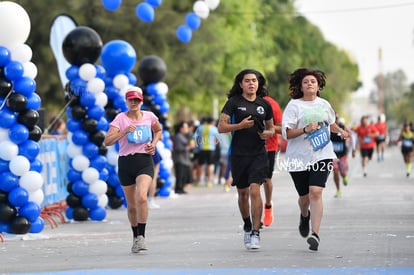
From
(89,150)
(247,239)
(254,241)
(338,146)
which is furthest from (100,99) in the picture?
(254,241)

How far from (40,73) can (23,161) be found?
23.8 m

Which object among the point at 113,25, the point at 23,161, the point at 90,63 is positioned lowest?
the point at 23,161

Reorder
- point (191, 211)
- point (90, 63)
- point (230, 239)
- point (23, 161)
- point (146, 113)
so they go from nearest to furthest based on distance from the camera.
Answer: point (146, 113)
point (230, 239)
point (23, 161)
point (90, 63)
point (191, 211)

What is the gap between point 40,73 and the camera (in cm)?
3791

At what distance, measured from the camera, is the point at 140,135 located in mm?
11953

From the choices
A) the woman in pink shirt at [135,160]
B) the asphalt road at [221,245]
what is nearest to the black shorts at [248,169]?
the asphalt road at [221,245]

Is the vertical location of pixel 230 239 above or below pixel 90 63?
below

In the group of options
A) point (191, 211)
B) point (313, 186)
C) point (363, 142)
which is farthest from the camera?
point (363, 142)

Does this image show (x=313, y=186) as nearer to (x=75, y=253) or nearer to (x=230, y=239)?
(x=230, y=239)

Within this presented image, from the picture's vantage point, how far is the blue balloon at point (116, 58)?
19.4 m

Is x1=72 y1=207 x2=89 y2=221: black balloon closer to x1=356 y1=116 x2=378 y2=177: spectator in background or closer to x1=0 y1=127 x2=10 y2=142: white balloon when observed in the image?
x1=0 y1=127 x2=10 y2=142: white balloon

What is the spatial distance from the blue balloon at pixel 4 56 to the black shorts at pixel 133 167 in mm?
3151

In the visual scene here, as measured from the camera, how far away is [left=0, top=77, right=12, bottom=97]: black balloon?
1432 cm

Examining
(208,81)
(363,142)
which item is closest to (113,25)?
(208,81)
